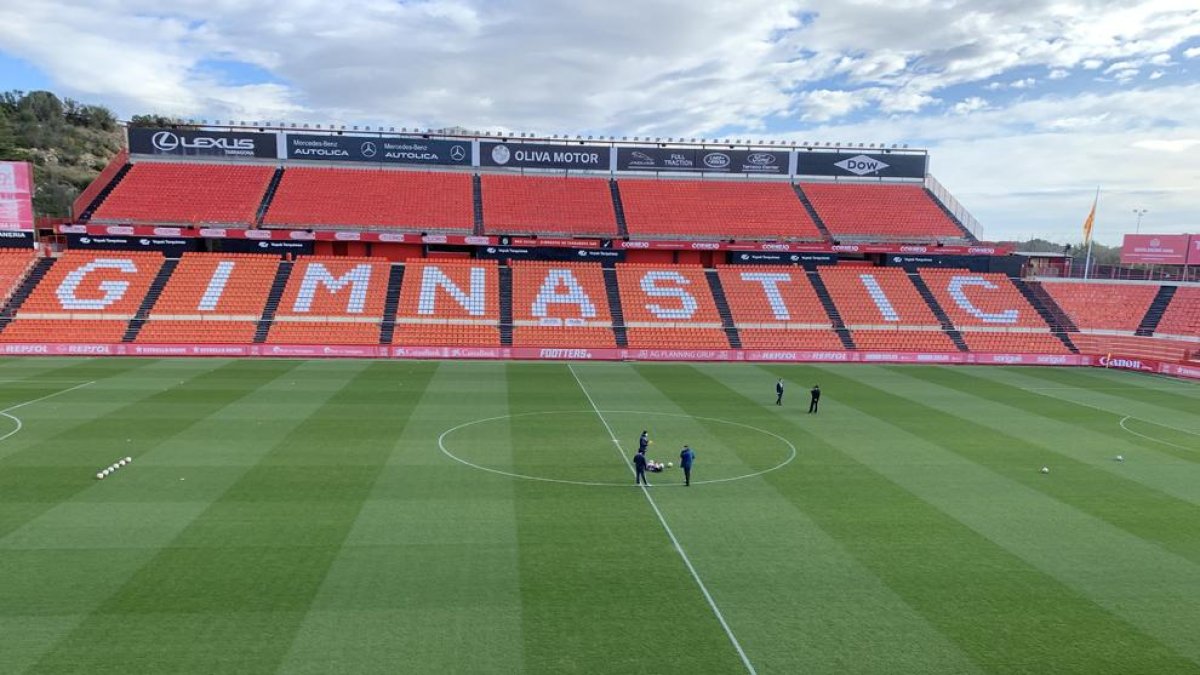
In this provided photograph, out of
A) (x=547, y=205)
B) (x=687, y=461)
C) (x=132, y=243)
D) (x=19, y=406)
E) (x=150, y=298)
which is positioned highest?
(x=547, y=205)

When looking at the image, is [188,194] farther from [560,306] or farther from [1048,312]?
[1048,312]

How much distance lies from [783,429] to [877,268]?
32751 mm

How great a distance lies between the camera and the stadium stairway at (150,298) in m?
39.1

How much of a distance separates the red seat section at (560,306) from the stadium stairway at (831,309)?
15180mm

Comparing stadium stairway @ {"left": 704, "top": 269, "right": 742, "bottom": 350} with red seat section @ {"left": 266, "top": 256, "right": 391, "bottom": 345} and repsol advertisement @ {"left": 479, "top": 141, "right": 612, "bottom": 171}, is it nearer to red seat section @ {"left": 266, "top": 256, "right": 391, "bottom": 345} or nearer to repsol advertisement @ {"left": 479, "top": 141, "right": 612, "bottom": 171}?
repsol advertisement @ {"left": 479, "top": 141, "right": 612, "bottom": 171}

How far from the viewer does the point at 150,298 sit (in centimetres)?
4200

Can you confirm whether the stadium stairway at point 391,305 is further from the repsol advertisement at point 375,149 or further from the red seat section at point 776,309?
the red seat section at point 776,309

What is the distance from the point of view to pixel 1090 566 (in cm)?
1352

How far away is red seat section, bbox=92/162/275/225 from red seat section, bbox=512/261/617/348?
814 inches

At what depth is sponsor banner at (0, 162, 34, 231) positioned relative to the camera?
42.3m

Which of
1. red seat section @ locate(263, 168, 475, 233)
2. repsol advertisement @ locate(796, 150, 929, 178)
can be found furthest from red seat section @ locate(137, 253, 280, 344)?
repsol advertisement @ locate(796, 150, 929, 178)

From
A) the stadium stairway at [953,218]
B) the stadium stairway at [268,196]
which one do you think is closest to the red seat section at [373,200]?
the stadium stairway at [268,196]

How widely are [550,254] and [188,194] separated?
27.1m

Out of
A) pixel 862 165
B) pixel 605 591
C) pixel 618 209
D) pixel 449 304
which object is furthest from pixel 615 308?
pixel 605 591
